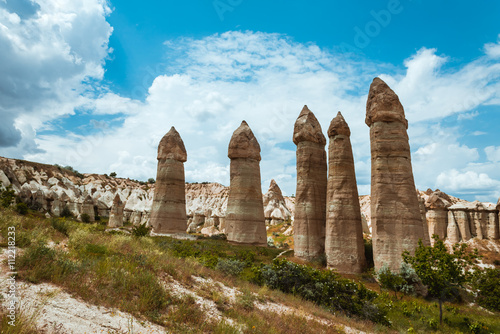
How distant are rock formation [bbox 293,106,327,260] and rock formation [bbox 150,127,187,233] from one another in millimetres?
13660

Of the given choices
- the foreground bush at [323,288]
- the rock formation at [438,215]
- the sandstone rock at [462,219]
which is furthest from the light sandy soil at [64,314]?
the sandstone rock at [462,219]

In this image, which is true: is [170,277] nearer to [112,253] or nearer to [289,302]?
[112,253]

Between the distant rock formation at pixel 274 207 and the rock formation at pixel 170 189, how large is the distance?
26003 millimetres

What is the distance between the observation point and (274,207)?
57656 millimetres

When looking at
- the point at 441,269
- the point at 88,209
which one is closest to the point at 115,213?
the point at 88,209

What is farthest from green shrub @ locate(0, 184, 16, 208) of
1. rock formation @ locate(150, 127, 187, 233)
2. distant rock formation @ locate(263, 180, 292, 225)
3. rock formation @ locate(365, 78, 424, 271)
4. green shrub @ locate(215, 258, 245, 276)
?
distant rock formation @ locate(263, 180, 292, 225)

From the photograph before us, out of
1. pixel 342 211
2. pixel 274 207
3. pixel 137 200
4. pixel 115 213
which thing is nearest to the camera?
pixel 342 211

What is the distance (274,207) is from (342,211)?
38.2 m

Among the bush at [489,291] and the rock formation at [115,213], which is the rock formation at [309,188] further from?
the rock formation at [115,213]

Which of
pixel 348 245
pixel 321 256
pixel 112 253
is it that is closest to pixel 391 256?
pixel 348 245

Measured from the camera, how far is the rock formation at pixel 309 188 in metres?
22.0

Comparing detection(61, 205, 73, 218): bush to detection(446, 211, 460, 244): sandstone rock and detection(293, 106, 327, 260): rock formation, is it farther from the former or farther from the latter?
detection(446, 211, 460, 244): sandstone rock

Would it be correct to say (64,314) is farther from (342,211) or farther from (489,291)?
(489,291)

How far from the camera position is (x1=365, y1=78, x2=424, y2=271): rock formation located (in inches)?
658
